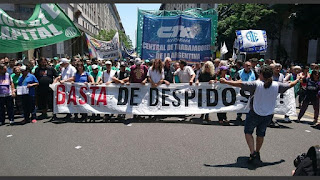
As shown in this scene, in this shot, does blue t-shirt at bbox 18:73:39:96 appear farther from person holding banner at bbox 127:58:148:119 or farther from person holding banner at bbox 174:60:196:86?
person holding banner at bbox 174:60:196:86

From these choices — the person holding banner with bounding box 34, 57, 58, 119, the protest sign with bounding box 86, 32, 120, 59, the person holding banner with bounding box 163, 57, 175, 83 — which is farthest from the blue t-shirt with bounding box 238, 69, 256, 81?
the protest sign with bounding box 86, 32, 120, 59

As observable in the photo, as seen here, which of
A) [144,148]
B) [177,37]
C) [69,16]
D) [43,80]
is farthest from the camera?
[69,16]

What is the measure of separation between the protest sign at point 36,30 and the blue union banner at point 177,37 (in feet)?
7.92

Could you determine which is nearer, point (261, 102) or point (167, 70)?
point (261, 102)

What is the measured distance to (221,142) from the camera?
18.8ft

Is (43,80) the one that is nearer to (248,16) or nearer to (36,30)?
(36,30)

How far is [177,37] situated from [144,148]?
4.71 metres

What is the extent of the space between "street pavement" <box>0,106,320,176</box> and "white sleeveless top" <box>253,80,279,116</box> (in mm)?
916

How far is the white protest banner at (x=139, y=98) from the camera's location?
783 centimetres

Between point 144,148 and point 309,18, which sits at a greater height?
point 309,18

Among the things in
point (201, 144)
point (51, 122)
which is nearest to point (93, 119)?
point (51, 122)

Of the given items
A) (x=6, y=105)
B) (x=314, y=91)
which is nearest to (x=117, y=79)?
(x=6, y=105)

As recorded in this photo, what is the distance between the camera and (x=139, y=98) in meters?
7.98

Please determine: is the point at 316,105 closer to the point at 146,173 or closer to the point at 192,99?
the point at 192,99
